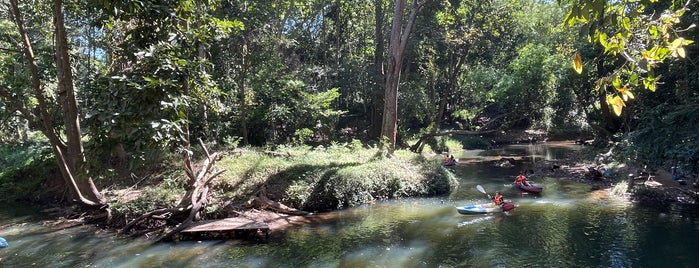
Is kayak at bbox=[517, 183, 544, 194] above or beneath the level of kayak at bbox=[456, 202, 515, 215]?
above

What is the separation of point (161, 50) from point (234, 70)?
47.3 feet

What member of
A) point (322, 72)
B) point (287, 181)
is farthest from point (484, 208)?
point (322, 72)

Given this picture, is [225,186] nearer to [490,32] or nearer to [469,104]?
[490,32]

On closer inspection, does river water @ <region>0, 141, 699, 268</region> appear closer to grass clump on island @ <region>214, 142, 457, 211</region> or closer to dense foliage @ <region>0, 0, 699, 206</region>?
grass clump on island @ <region>214, 142, 457, 211</region>

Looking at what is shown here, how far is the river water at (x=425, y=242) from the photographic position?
10758mm

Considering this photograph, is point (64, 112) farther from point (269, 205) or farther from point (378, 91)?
point (378, 91)

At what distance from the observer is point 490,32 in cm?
3238

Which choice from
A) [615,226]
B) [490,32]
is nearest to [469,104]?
[490,32]

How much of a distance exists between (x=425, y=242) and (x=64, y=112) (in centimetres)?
1138

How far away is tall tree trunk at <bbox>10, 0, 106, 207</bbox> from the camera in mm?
12703

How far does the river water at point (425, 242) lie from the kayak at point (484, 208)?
0.65ft

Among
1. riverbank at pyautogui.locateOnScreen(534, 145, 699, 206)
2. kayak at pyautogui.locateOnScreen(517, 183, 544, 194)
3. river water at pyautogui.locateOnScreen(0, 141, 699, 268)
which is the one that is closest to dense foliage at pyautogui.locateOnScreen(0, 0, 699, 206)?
riverbank at pyautogui.locateOnScreen(534, 145, 699, 206)

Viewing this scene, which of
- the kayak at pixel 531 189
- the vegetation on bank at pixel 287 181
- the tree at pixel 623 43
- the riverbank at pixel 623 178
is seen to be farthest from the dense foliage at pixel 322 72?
the kayak at pixel 531 189

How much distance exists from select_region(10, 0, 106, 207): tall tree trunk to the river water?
1458 millimetres
